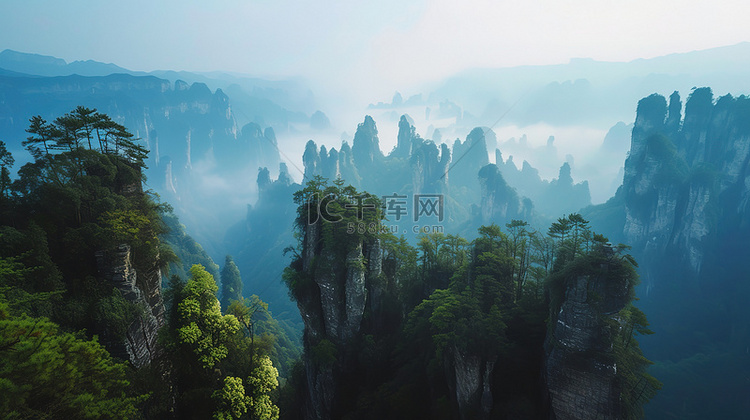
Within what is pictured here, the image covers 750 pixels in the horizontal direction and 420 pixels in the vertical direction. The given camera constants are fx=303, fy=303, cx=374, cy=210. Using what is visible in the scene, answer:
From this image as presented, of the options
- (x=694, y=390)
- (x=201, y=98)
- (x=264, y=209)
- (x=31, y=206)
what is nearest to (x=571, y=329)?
(x=31, y=206)

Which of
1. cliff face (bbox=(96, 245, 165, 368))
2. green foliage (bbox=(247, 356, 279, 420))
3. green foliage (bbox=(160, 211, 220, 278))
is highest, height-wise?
cliff face (bbox=(96, 245, 165, 368))

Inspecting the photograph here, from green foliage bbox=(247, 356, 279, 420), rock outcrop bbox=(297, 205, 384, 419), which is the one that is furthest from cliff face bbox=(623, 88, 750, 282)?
green foliage bbox=(247, 356, 279, 420)

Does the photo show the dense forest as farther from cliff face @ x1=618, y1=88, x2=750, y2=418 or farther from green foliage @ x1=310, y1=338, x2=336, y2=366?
cliff face @ x1=618, y1=88, x2=750, y2=418

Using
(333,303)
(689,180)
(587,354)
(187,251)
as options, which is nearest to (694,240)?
(689,180)

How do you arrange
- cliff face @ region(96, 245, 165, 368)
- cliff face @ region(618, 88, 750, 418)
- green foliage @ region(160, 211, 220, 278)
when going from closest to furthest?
cliff face @ region(96, 245, 165, 368), cliff face @ region(618, 88, 750, 418), green foliage @ region(160, 211, 220, 278)

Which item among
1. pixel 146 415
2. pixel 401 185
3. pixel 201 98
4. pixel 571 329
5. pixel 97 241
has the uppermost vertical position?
pixel 201 98

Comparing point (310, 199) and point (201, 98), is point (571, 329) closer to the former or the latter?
point (310, 199)

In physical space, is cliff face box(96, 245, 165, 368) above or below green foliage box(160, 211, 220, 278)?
above
